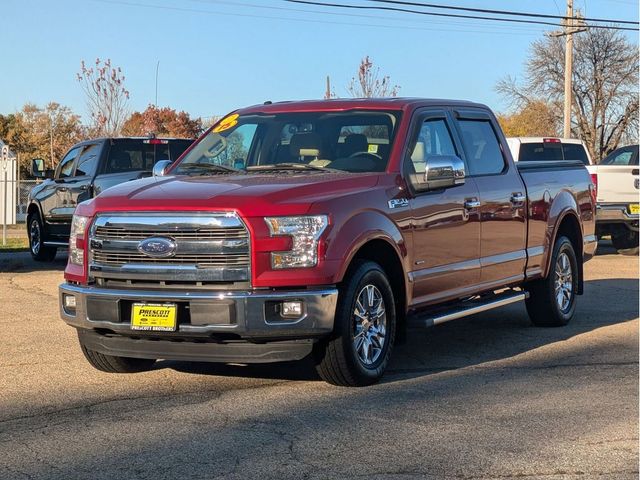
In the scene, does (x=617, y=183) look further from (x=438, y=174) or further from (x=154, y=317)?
(x=154, y=317)

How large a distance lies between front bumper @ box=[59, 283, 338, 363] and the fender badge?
1.01 metres

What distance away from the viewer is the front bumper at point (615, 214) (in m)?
17.2

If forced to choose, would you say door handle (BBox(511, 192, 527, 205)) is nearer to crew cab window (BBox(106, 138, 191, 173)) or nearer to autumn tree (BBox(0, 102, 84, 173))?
crew cab window (BBox(106, 138, 191, 173))

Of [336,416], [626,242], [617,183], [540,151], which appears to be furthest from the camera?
[626,242]

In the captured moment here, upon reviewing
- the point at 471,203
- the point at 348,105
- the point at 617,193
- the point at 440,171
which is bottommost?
the point at 617,193

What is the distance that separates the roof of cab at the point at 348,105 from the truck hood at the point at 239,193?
94cm

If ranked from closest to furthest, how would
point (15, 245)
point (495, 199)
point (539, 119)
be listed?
point (495, 199) < point (15, 245) < point (539, 119)

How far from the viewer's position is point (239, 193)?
253 inches

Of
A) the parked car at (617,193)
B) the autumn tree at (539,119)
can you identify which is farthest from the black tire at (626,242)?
the autumn tree at (539,119)

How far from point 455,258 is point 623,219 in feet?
33.9

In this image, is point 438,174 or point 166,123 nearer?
point 438,174

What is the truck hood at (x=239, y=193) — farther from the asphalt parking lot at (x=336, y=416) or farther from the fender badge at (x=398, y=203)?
the asphalt parking lot at (x=336, y=416)

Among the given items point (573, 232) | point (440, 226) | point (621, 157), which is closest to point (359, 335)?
point (440, 226)

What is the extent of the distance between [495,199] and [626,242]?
36.4ft
